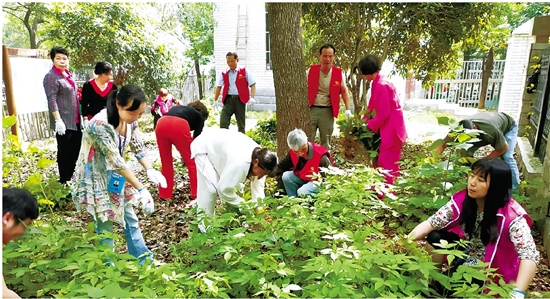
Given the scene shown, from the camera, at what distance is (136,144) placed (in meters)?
2.74

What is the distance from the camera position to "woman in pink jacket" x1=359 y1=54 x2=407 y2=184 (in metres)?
3.73

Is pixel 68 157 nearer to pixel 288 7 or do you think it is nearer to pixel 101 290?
pixel 288 7

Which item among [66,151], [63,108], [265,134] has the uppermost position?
[63,108]

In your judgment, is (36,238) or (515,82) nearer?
(36,238)

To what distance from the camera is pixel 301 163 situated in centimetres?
345

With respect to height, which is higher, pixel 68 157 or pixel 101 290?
pixel 101 290

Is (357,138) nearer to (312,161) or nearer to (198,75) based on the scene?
(312,161)

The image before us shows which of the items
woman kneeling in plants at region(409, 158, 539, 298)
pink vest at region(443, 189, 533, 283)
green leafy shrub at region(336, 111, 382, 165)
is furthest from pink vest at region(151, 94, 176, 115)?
pink vest at region(443, 189, 533, 283)

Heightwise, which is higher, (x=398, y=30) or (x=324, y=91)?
(x=398, y=30)

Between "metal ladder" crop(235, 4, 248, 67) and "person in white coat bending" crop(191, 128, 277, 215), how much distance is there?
938cm

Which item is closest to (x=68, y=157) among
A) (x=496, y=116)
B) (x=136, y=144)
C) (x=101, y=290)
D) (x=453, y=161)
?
(x=136, y=144)

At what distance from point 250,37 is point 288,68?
27.7 ft

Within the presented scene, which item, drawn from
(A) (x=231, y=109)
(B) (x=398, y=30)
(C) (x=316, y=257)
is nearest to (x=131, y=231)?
(C) (x=316, y=257)

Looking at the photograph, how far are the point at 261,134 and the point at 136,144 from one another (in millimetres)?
4356
